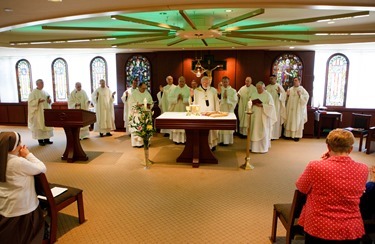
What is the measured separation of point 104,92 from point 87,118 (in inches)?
130

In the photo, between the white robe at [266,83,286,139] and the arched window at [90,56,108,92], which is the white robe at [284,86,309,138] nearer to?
the white robe at [266,83,286,139]

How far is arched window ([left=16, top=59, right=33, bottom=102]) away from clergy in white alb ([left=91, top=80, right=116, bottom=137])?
4395 mm

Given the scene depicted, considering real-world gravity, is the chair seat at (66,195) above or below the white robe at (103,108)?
below

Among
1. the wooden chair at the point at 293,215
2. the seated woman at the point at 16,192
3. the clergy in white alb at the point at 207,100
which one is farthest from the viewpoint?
the clergy in white alb at the point at 207,100

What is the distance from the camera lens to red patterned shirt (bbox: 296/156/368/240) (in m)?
2.11

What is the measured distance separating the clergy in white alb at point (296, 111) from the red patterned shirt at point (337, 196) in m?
7.15

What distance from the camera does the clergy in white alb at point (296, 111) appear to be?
29.6 feet

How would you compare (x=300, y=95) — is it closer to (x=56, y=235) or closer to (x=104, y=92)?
(x=104, y=92)

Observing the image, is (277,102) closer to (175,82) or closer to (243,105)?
(243,105)

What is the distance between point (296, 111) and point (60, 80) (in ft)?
30.3

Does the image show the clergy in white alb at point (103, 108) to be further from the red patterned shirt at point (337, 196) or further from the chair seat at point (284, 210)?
the red patterned shirt at point (337, 196)

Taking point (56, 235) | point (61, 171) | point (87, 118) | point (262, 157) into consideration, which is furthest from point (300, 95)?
point (56, 235)

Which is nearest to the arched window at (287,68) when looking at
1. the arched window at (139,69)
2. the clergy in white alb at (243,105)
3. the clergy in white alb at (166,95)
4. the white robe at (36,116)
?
the clergy in white alb at (243,105)

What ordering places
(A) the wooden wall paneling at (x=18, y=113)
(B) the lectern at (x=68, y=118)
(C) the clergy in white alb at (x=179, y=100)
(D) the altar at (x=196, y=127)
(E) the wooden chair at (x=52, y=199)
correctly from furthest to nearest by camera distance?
(A) the wooden wall paneling at (x=18, y=113)
(C) the clergy in white alb at (x=179, y=100)
(B) the lectern at (x=68, y=118)
(D) the altar at (x=196, y=127)
(E) the wooden chair at (x=52, y=199)
